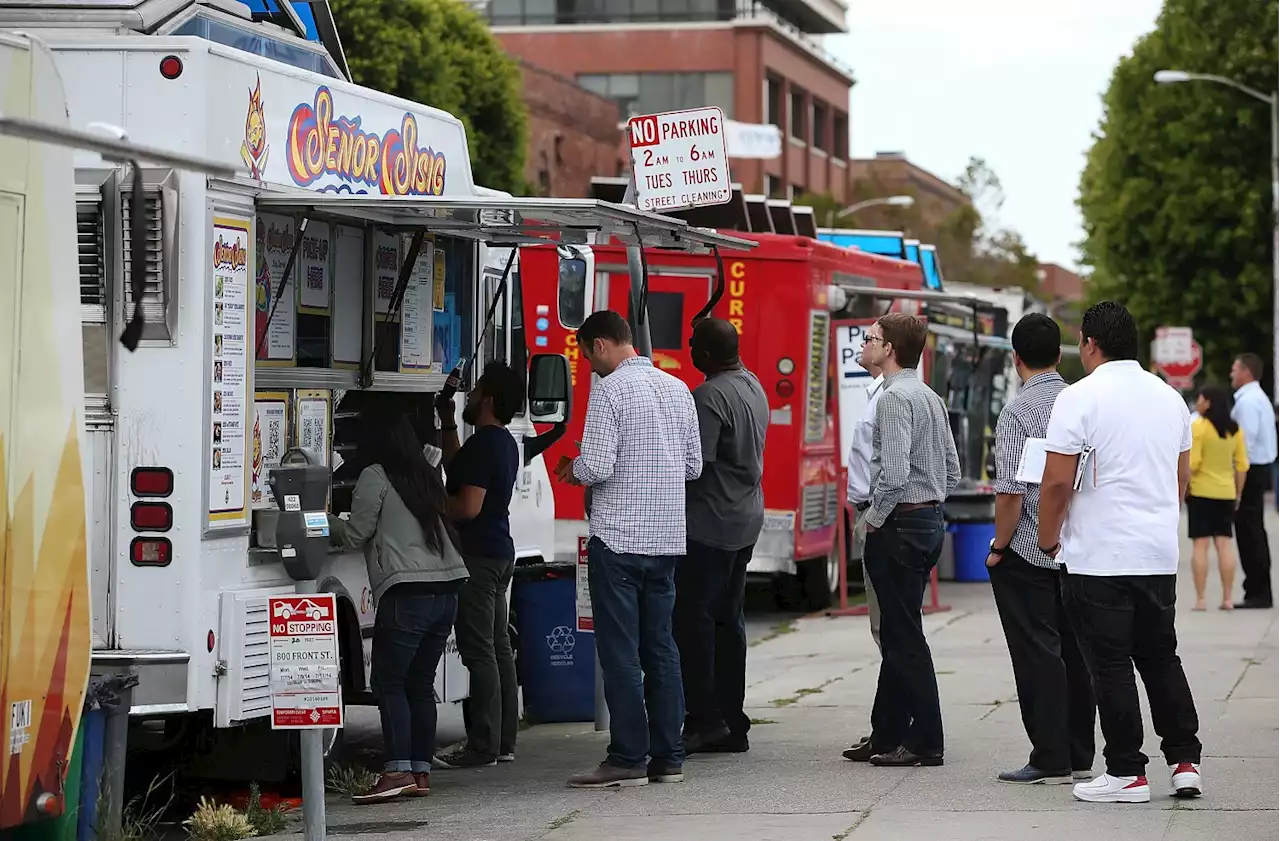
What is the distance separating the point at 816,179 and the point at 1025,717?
67722 mm

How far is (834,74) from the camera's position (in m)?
78.4

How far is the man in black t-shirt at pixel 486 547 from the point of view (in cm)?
909

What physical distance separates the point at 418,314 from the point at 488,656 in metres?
1.60

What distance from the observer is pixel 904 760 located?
31.3ft

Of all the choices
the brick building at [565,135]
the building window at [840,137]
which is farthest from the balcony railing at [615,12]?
the brick building at [565,135]

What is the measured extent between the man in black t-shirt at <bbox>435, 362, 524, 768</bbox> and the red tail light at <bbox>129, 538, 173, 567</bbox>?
164 centimetres

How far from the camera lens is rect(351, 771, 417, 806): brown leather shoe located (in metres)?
8.67

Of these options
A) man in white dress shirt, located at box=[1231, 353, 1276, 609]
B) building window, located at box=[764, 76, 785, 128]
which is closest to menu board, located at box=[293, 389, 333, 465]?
man in white dress shirt, located at box=[1231, 353, 1276, 609]

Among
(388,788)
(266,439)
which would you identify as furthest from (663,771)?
(266,439)

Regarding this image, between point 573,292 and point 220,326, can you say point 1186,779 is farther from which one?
point 573,292

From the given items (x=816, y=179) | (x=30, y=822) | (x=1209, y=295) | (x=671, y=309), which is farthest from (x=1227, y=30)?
(x=30, y=822)

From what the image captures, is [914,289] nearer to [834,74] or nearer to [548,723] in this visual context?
[548,723]

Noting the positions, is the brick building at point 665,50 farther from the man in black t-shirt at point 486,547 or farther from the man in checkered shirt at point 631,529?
the man in checkered shirt at point 631,529

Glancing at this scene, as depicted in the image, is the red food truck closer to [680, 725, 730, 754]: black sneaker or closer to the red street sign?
[680, 725, 730, 754]: black sneaker
